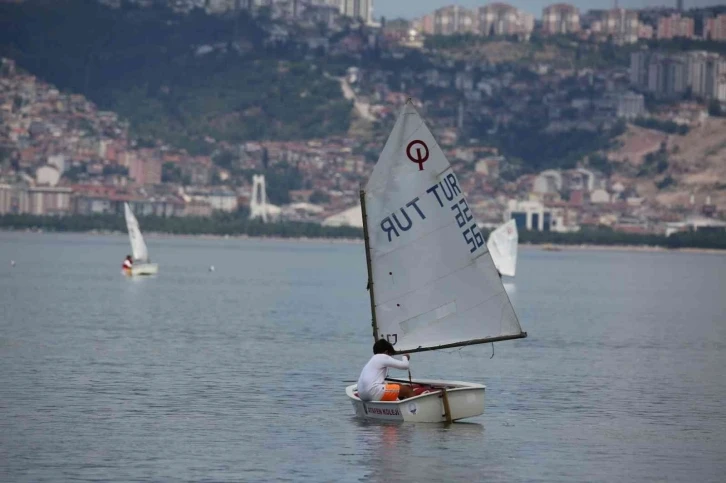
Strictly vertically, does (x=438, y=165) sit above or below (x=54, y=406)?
above

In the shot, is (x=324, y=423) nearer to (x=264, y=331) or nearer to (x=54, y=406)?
(x=54, y=406)

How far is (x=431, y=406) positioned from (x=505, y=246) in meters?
78.8

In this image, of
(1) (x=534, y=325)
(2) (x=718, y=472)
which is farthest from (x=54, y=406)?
(1) (x=534, y=325)

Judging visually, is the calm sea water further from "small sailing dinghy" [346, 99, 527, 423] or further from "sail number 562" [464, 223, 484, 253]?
"sail number 562" [464, 223, 484, 253]

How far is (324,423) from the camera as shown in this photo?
110 feet

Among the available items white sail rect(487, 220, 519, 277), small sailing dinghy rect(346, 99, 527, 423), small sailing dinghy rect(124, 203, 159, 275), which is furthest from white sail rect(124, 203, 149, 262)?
small sailing dinghy rect(346, 99, 527, 423)

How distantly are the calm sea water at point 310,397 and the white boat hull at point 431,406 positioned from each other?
22 cm

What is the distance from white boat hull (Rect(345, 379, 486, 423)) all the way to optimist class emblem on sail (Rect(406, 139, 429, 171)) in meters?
3.94

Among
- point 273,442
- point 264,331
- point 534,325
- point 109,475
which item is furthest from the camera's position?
point 534,325

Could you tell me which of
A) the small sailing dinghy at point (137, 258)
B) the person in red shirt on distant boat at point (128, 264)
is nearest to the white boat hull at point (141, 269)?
the small sailing dinghy at point (137, 258)

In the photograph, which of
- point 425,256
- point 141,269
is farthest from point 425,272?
point 141,269

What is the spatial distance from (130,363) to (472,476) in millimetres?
18831

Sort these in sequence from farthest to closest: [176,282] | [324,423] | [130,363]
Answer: [176,282]
[130,363]
[324,423]

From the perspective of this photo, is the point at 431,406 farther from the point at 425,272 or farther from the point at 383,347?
the point at 425,272
